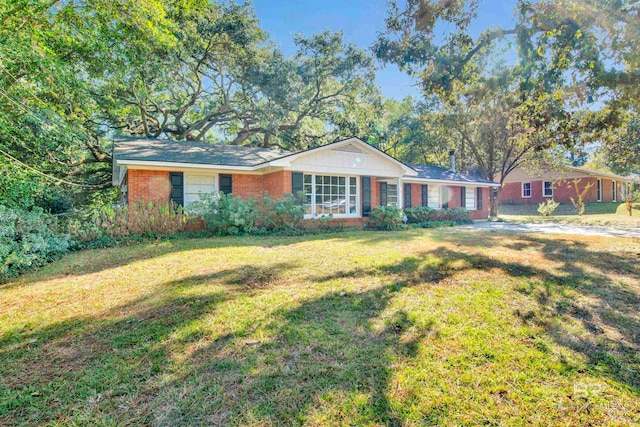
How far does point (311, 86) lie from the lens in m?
19.8

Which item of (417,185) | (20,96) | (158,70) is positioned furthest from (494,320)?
(158,70)

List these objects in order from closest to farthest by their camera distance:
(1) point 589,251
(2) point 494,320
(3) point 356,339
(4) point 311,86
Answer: (3) point 356,339, (2) point 494,320, (1) point 589,251, (4) point 311,86

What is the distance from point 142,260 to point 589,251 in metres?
10.1

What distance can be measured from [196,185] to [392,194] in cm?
929

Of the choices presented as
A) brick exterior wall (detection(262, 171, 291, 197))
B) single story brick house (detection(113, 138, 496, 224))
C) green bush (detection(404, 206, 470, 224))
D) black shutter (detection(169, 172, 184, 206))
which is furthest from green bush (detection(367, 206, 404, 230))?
black shutter (detection(169, 172, 184, 206))

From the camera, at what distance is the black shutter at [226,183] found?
41.1 ft

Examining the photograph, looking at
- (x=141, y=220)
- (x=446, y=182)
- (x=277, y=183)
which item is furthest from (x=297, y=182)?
(x=446, y=182)

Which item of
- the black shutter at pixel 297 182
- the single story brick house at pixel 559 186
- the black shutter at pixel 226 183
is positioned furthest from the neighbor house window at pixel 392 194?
the single story brick house at pixel 559 186

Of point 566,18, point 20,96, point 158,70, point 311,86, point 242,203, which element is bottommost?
point 242,203

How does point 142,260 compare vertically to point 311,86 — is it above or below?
below

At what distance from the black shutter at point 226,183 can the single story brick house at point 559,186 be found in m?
24.3

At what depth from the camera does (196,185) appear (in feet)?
39.9

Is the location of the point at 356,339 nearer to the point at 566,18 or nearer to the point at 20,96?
the point at 566,18

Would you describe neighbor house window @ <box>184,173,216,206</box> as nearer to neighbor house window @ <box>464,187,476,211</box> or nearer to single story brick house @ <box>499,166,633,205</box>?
neighbor house window @ <box>464,187,476,211</box>
